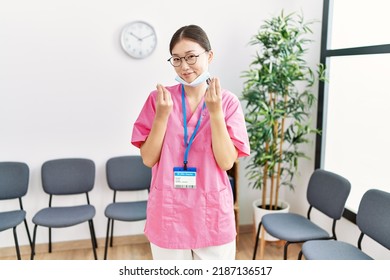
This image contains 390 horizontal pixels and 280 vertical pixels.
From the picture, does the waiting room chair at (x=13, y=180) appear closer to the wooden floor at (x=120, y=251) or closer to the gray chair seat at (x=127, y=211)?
the wooden floor at (x=120, y=251)

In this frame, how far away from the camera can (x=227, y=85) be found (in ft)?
9.45

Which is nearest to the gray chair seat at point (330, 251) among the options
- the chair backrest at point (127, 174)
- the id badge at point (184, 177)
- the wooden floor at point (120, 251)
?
the wooden floor at point (120, 251)

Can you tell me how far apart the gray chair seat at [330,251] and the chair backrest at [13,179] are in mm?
2111

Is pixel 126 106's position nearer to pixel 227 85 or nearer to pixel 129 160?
pixel 129 160

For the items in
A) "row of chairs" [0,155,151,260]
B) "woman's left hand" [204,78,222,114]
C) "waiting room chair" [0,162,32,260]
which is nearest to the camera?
"woman's left hand" [204,78,222,114]

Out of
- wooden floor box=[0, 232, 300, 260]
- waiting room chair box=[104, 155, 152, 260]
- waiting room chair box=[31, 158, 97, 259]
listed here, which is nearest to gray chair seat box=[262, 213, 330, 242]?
wooden floor box=[0, 232, 300, 260]

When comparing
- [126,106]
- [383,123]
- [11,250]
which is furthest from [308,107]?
[11,250]

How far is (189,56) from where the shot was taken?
1.22 meters

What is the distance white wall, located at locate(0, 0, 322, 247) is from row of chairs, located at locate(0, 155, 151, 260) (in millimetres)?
96

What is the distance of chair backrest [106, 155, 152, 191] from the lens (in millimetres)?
2697

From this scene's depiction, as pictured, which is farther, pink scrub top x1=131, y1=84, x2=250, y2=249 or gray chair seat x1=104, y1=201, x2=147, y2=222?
gray chair seat x1=104, y1=201, x2=147, y2=222

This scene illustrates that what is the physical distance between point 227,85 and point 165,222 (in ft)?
5.99

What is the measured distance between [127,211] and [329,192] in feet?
4.88

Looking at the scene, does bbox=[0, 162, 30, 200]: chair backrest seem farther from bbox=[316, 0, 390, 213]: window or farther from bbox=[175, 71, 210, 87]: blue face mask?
bbox=[316, 0, 390, 213]: window
